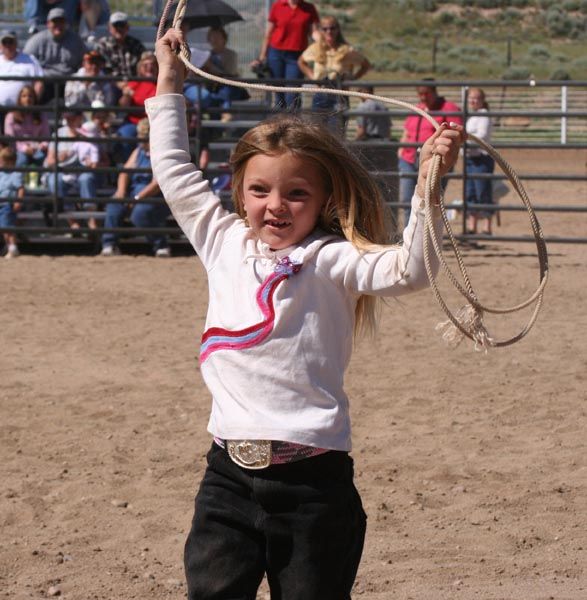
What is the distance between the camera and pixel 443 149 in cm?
237

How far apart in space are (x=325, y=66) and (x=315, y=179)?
369 inches

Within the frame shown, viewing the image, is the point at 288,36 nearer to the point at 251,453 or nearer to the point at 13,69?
the point at 13,69

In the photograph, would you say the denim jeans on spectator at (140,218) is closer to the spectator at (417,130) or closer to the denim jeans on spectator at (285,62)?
the denim jeans on spectator at (285,62)

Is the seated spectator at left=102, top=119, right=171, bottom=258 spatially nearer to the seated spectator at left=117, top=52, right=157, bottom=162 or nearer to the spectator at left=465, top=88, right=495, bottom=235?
the seated spectator at left=117, top=52, right=157, bottom=162

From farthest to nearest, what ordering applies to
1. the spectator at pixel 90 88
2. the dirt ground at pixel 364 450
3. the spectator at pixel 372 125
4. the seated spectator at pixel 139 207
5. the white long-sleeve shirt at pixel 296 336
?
1. the spectator at pixel 372 125
2. the spectator at pixel 90 88
3. the seated spectator at pixel 139 207
4. the dirt ground at pixel 364 450
5. the white long-sleeve shirt at pixel 296 336

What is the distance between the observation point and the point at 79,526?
14.3 feet

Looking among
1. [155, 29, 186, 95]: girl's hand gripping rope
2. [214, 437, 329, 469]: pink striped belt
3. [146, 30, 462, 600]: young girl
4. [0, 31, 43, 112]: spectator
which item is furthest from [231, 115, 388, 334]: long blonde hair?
[0, 31, 43, 112]: spectator

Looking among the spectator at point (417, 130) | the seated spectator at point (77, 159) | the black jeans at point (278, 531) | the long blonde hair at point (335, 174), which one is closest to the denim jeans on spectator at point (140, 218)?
the seated spectator at point (77, 159)

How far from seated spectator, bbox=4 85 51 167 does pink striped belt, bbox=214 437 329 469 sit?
9.28m

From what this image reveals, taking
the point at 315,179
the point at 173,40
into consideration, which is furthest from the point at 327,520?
the point at 173,40

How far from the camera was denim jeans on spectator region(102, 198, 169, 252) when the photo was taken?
1138 cm

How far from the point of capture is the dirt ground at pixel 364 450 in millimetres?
3982

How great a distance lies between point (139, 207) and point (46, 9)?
3645mm

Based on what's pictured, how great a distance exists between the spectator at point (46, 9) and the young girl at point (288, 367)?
11541 mm
